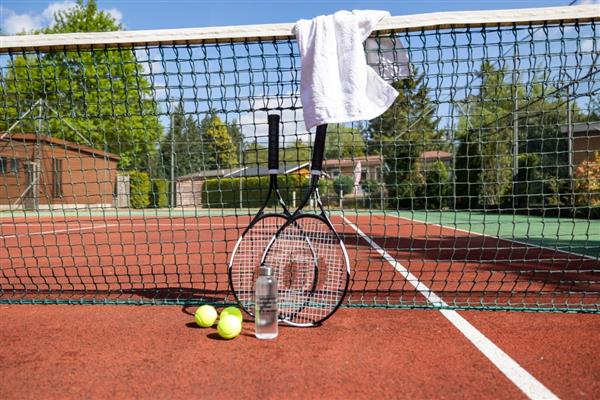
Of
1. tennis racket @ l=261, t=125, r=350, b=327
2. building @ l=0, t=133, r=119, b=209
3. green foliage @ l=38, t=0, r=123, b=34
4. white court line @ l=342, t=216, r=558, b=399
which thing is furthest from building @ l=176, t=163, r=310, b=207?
green foliage @ l=38, t=0, r=123, b=34

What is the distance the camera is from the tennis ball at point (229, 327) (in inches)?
131

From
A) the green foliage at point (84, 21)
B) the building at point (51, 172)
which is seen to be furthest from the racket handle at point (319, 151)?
the green foliage at point (84, 21)

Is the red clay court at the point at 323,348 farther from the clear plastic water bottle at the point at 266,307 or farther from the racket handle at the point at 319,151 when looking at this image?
the racket handle at the point at 319,151

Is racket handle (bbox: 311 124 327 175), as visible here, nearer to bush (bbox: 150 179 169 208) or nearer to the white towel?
the white towel

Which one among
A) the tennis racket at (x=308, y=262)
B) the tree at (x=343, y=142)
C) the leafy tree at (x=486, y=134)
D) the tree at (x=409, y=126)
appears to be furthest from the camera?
the tree at (x=343, y=142)

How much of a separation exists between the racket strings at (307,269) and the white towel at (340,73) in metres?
0.88

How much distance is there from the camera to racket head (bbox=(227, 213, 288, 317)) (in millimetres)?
3785

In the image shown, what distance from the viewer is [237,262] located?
3.99 metres

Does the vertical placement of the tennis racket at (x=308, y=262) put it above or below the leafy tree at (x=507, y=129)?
below

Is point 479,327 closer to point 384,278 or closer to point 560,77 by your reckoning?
point 384,278

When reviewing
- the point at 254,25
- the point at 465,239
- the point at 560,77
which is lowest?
the point at 465,239

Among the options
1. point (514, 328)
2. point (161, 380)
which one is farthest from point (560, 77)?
point (161, 380)

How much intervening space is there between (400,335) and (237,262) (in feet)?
4.96

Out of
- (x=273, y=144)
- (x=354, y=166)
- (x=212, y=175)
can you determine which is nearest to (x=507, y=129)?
(x=354, y=166)
